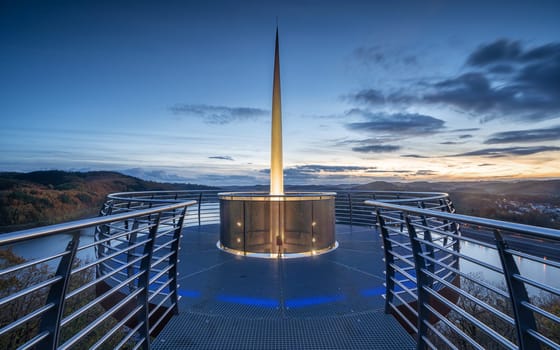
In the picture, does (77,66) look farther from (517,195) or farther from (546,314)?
(517,195)

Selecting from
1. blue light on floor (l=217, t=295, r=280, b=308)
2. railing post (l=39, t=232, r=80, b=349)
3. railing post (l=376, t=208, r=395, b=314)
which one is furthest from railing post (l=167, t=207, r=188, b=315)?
railing post (l=376, t=208, r=395, b=314)

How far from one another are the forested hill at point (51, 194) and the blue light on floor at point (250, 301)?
42.4 feet

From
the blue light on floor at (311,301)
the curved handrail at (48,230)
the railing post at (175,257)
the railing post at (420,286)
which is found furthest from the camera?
the blue light on floor at (311,301)

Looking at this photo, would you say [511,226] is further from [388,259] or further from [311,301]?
[311,301]

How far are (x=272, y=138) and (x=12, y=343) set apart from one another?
1068cm

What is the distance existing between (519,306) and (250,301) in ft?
9.30

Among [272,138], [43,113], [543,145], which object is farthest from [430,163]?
[43,113]

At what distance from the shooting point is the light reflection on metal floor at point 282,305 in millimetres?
2395

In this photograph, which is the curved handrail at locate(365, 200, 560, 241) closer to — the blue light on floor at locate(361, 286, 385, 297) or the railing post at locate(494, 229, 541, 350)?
the railing post at locate(494, 229, 541, 350)

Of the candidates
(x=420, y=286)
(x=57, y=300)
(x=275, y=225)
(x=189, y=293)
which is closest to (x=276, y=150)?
(x=275, y=225)

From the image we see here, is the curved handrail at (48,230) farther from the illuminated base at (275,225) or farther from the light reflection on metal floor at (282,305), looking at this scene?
the illuminated base at (275,225)

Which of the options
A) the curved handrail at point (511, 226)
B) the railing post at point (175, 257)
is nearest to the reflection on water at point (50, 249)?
the railing post at point (175, 257)

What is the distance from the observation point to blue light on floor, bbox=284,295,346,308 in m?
3.23

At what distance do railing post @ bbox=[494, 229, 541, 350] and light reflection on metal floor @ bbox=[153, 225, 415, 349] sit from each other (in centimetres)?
137
